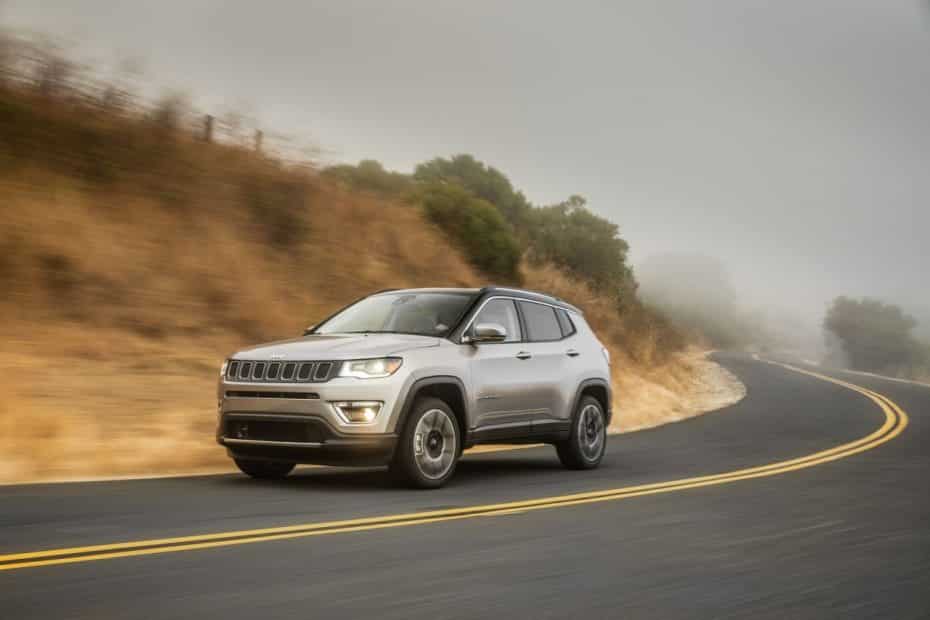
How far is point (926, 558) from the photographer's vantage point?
7289 mm

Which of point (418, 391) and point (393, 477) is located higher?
point (418, 391)

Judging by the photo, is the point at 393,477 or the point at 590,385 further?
the point at 590,385

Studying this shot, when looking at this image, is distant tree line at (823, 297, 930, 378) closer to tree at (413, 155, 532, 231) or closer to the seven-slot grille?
tree at (413, 155, 532, 231)

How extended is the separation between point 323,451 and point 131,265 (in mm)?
8616

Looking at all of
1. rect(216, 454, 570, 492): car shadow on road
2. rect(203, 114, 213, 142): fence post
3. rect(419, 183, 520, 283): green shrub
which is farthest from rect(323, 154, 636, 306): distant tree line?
rect(216, 454, 570, 492): car shadow on road

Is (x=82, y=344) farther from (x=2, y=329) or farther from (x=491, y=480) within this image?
(x=491, y=480)

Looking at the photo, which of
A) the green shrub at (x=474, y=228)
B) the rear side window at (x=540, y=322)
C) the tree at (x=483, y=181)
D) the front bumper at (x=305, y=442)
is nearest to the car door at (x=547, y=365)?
the rear side window at (x=540, y=322)

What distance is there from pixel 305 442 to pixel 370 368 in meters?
0.79

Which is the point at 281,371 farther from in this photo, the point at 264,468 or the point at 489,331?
the point at 489,331

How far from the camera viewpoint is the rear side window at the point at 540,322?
37.7 feet

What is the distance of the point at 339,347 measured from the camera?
936 cm

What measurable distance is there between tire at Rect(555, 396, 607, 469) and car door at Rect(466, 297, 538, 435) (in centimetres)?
94

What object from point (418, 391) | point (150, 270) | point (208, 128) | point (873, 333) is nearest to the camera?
point (418, 391)

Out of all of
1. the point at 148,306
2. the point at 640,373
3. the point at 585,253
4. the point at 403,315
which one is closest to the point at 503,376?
the point at 403,315
